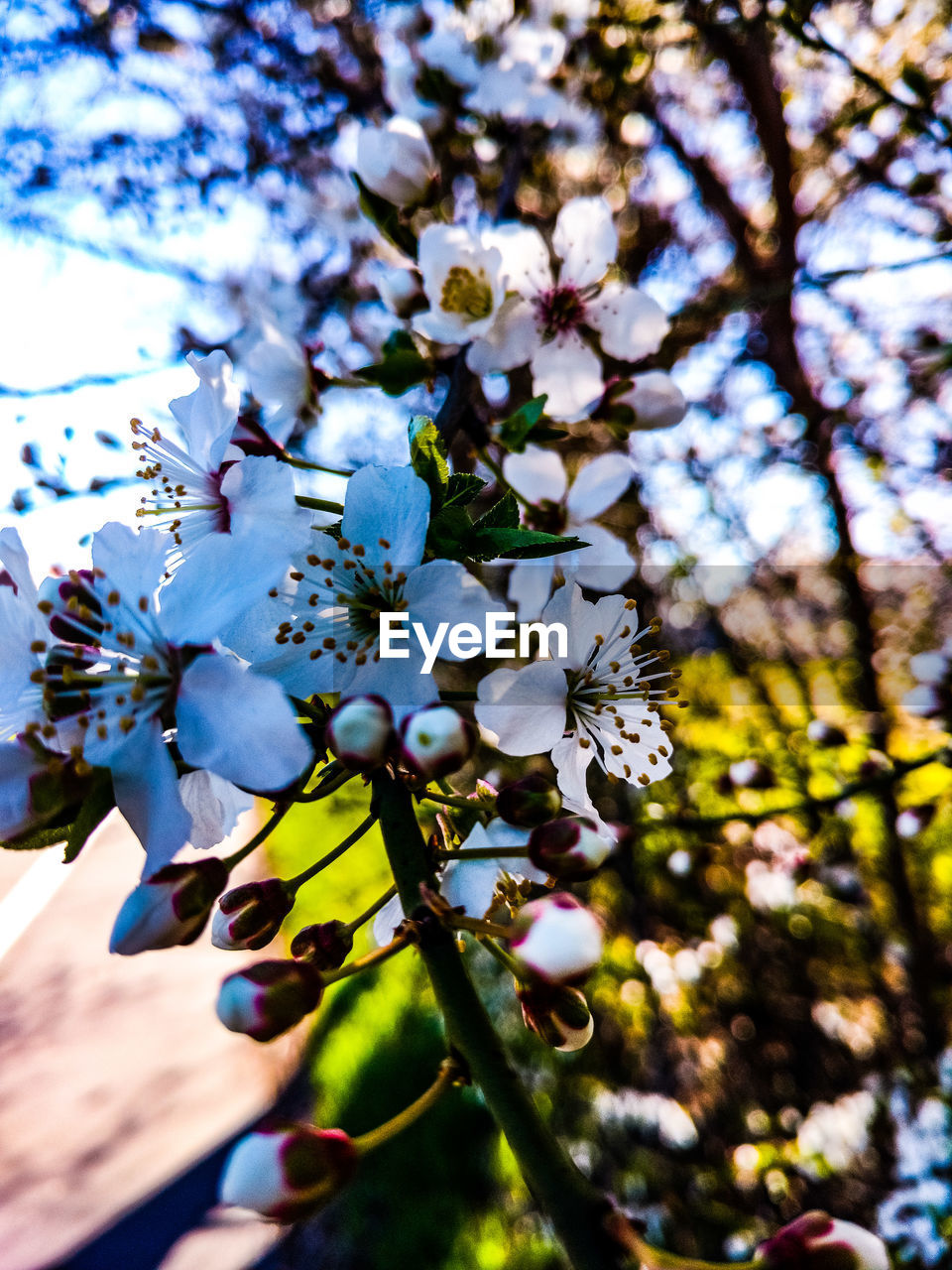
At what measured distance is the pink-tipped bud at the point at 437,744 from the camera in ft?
1.53

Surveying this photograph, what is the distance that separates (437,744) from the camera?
47 cm

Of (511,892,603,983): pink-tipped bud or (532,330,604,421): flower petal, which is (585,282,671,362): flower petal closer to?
(532,330,604,421): flower petal

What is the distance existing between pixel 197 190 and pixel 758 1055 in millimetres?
3549

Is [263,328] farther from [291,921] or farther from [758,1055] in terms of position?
[291,921]

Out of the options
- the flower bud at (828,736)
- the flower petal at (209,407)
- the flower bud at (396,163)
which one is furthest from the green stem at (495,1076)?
the flower bud at (828,736)

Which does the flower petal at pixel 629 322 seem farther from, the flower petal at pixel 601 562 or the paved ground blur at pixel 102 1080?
the paved ground blur at pixel 102 1080

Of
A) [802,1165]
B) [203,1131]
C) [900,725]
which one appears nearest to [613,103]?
[900,725]

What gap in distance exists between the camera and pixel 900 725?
2551 millimetres

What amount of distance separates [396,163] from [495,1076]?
1.07 m

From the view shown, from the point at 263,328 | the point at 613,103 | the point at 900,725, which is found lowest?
the point at 900,725

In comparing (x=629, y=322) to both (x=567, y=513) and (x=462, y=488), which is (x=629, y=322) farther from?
(x=462, y=488)

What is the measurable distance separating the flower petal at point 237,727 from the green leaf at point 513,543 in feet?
0.68

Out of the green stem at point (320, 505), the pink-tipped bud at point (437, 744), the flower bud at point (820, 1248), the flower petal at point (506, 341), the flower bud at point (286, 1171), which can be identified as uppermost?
the flower petal at point (506, 341)

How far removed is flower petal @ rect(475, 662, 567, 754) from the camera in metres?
0.63
